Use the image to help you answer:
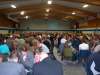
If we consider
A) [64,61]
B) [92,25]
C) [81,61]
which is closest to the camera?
[81,61]

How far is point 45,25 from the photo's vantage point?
44656 millimetres

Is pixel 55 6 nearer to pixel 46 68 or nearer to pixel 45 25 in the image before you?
pixel 45 25

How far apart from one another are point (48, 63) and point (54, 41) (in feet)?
57.8

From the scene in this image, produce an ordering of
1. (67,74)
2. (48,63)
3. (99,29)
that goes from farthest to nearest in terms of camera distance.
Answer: (99,29), (67,74), (48,63)

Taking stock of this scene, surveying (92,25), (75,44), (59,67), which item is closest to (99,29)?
(92,25)

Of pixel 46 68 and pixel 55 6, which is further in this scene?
pixel 55 6

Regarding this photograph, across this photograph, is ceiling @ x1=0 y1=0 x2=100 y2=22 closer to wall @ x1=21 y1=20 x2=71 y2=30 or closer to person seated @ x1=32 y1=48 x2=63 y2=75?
wall @ x1=21 y1=20 x2=71 y2=30

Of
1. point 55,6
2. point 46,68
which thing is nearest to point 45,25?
point 55,6

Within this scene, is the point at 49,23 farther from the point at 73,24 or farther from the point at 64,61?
the point at 64,61

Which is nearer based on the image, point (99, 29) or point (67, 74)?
point (67, 74)

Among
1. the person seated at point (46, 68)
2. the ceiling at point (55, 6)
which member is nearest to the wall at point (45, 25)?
the ceiling at point (55, 6)

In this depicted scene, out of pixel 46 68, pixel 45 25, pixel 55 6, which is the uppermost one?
pixel 46 68

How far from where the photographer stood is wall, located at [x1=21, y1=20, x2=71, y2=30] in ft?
145

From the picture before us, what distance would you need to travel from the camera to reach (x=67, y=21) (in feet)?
147
